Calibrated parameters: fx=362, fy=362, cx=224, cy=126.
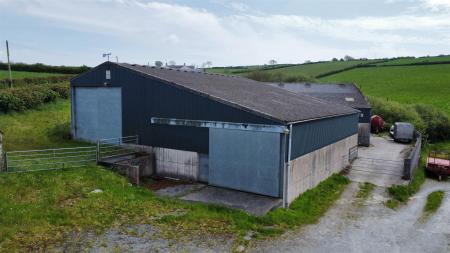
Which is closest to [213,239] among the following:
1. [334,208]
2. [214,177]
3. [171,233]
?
[171,233]

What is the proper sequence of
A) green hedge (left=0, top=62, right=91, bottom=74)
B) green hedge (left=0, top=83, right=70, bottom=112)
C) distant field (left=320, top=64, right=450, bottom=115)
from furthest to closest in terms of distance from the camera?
distant field (left=320, top=64, right=450, bottom=115), green hedge (left=0, top=62, right=91, bottom=74), green hedge (left=0, top=83, right=70, bottom=112)

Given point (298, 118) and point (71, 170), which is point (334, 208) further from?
Result: point (71, 170)

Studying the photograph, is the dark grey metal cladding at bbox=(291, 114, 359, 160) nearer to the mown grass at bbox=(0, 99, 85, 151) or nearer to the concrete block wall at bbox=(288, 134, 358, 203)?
→ the concrete block wall at bbox=(288, 134, 358, 203)

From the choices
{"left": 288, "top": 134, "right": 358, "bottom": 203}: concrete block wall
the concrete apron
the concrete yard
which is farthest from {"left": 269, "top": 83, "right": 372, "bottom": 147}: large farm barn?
the concrete apron

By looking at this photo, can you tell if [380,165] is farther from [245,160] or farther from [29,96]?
[29,96]

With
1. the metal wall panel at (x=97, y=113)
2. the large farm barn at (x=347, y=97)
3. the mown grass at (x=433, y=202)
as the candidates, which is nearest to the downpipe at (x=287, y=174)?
the mown grass at (x=433, y=202)

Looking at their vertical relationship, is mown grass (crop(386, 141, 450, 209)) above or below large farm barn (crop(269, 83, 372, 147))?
below

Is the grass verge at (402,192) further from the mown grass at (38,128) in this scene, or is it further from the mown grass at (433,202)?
the mown grass at (38,128)
